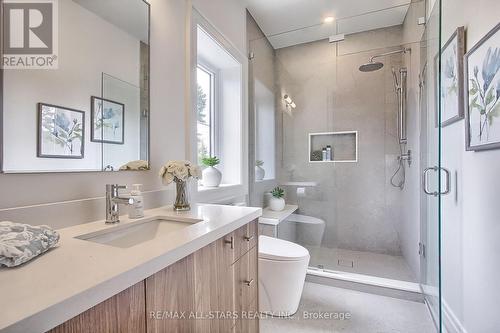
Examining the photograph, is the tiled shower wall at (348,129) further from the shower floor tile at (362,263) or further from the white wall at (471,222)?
the white wall at (471,222)

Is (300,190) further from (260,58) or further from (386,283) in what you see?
(260,58)

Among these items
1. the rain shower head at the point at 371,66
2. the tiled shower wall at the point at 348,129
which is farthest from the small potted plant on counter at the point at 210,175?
the rain shower head at the point at 371,66

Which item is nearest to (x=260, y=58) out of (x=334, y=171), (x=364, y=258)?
(x=334, y=171)

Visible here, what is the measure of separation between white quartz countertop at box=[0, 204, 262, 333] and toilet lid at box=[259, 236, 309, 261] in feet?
3.03

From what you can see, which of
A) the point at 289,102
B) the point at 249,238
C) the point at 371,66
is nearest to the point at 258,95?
the point at 289,102

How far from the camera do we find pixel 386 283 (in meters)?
1.96

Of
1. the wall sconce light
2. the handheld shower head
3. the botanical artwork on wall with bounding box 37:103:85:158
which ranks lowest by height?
the botanical artwork on wall with bounding box 37:103:85:158

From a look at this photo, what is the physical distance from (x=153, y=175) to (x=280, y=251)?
1.01 metres

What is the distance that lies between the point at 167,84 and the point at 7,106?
0.74 m

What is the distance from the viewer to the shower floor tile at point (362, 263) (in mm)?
2189

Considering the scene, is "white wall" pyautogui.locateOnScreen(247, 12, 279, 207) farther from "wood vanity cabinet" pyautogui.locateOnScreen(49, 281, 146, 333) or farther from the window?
"wood vanity cabinet" pyautogui.locateOnScreen(49, 281, 146, 333)

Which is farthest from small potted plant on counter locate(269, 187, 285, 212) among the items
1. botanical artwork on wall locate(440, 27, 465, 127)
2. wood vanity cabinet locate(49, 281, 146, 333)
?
wood vanity cabinet locate(49, 281, 146, 333)

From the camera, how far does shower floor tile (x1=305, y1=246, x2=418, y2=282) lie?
2.19 meters

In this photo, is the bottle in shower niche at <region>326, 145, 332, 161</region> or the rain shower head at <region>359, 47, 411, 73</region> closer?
the rain shower head at <region>359, 47, 411, 73</region>
